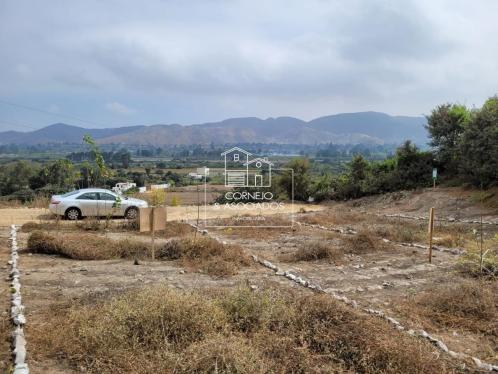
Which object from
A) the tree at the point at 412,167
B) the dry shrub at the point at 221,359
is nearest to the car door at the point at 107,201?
the dry shrub at the point at 221,359

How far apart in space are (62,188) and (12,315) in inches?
782

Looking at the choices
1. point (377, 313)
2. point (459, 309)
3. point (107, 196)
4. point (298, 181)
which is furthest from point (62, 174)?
point (459, 309)

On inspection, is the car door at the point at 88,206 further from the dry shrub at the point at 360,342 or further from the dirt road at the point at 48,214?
the dry shrub at the point at 360,342

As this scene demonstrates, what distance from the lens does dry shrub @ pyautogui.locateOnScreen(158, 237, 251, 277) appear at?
928 cm

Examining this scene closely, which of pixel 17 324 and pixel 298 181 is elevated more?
pixel 17 324

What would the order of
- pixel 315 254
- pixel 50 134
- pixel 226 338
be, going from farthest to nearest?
pixel 50 134
pixel 315 254
pixel 226 338

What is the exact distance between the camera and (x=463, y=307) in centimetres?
681

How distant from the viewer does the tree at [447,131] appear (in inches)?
1080

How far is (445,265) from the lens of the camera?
10203mm

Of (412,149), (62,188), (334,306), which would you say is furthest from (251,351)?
(412,149)

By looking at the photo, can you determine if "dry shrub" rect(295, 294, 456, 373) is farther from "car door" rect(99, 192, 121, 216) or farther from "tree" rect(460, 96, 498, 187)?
"tree" rect(460, 96, 498, 187)

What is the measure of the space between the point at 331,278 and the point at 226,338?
14.6 ft

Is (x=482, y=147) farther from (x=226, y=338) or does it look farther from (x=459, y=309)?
(x=226, y=338)

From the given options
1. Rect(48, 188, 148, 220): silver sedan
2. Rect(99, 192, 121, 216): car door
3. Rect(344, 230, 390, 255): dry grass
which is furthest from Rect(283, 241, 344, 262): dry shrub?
Rect(99, 192, 121, 216): car door
